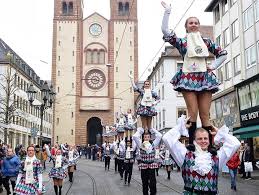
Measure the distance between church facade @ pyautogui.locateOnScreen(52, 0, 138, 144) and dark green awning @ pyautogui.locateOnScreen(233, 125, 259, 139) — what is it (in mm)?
40852

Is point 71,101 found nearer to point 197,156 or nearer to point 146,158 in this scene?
point 146,158

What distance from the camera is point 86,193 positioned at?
1547 centimetres

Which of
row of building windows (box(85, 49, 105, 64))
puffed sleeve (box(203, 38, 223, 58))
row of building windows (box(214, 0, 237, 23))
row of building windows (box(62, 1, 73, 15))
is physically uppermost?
row of building windows (box(62, 1, 73, 15))

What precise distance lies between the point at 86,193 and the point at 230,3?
24823mm

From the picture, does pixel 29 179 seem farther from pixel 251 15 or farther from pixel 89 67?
pixel 89 67

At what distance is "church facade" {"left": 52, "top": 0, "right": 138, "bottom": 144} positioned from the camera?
70188mm

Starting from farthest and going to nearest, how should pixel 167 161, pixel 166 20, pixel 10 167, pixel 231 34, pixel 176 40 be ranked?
pixel 231 34 < pixel 167 161 < pixel 10 167 < pixel 176 40 < pixel 166 20

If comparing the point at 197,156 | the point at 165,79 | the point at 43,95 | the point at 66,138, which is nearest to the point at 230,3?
the point at 165,79

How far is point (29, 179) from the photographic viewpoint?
32.9 feet

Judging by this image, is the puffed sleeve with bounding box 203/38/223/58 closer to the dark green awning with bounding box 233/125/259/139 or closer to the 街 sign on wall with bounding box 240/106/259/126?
the dark green awning with bounding box 233/125/259/139

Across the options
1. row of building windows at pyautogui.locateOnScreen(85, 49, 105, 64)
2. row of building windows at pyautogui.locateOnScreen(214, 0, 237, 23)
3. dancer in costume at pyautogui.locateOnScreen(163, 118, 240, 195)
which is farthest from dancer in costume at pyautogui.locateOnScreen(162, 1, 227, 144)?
row of building windows at pyautogui.locateOnScreen(85, 49, 105, 64)

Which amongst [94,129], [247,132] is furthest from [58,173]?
[94,129]

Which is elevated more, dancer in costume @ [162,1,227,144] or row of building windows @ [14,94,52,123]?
row of building windows @ [14,94,52,123]

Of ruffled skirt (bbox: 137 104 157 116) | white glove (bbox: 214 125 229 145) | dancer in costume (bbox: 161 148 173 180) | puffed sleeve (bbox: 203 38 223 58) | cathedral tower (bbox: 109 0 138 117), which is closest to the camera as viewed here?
white glove (bbox: 214 125 229 145)
